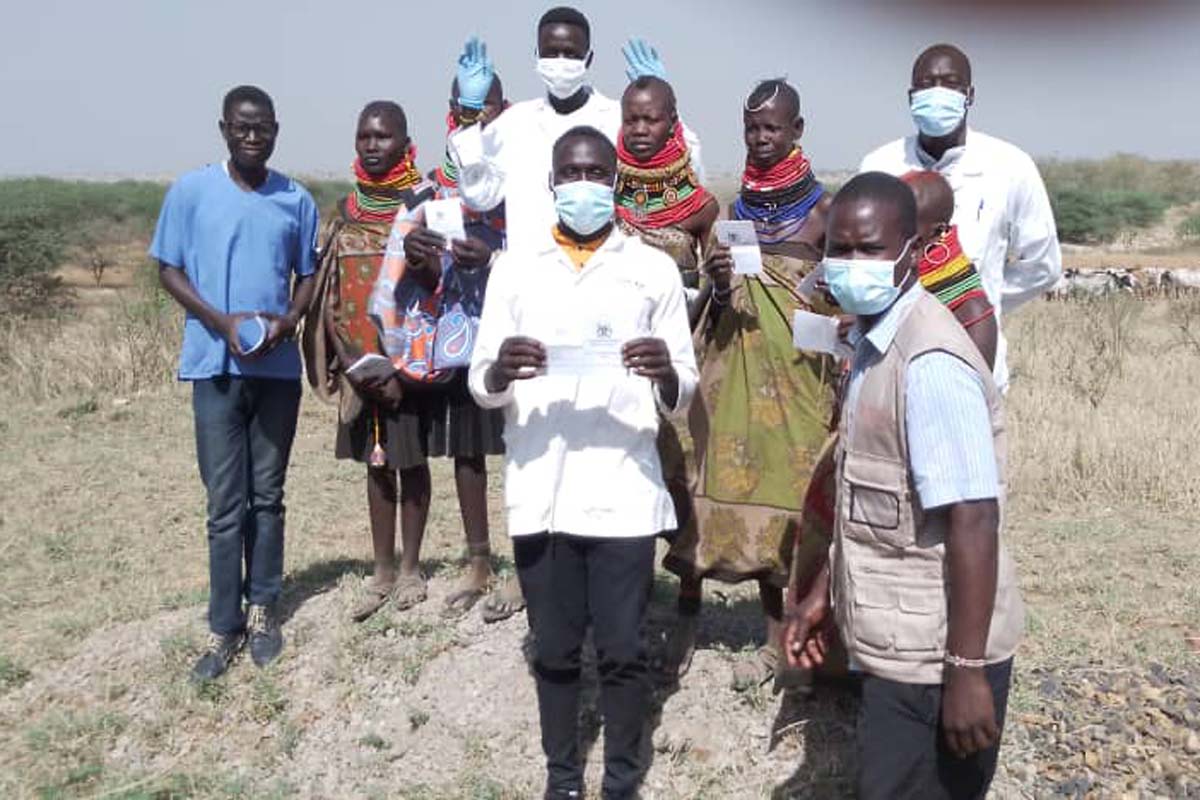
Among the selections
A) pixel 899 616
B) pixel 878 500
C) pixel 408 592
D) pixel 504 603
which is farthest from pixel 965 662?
pixel 408 592

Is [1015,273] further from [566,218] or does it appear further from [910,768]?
[910,768]

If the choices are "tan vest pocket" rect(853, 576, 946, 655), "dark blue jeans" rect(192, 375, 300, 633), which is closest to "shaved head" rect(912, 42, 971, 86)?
"tan vest pocket" rect(853, 576, 946, 655)

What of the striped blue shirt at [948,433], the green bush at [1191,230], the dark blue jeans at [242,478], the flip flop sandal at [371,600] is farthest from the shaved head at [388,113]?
the green bush at [1191,230]

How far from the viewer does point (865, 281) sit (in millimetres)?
2361

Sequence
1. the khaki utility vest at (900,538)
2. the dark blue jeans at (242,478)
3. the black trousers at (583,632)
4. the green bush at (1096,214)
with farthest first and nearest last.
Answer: the green bush at (1096,214)
the dark blue jeans at (242,478)
the black trousers at (583,632)
the khaki utility vest at (900,538)

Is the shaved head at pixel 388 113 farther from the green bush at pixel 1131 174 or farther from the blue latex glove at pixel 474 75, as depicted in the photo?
the green bush at pixel 1131 174

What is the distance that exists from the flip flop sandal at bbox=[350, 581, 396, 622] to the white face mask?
2.04 metres

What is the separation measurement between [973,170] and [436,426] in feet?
6.88

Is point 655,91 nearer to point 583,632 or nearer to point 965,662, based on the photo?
point 583,632

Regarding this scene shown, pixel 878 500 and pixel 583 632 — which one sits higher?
pixel 878 500

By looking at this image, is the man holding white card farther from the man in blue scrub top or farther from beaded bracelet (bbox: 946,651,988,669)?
the man in blue scrub top

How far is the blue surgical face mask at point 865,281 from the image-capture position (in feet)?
7.73

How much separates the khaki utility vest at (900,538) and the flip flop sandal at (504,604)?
2.12 metres

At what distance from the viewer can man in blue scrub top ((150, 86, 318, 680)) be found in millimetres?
4117
